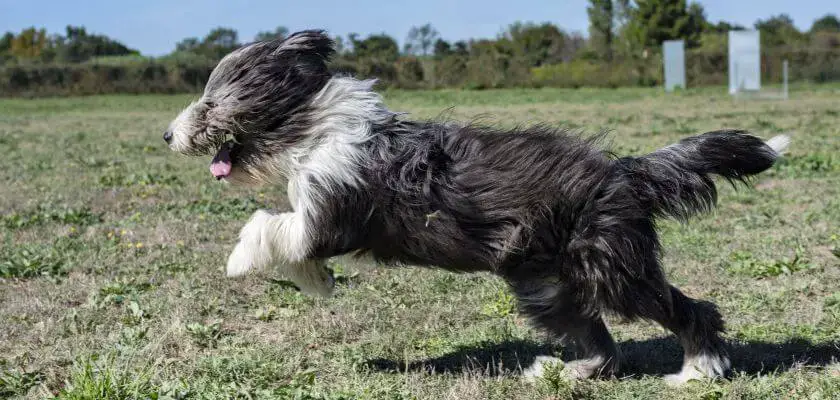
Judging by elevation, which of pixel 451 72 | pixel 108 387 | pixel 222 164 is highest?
pixel 451 72

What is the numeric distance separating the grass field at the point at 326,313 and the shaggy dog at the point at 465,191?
367 millimetres

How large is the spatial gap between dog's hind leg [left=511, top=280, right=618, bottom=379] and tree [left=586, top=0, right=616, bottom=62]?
6655 cm

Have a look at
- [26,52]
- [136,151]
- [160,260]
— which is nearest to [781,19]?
[26,52]

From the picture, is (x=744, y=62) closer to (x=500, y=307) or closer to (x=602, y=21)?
(x=500, y=307)

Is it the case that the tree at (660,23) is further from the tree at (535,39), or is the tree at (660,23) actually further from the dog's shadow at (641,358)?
the dog's shadow at (641,358)

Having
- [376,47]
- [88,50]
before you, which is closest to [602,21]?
[376,47]

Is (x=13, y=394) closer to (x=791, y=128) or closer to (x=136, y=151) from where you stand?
(x=136, y=151)

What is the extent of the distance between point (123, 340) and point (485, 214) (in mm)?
2175

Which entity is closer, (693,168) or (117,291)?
(693,168)

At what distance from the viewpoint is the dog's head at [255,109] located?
14.6 feet

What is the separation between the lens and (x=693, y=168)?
4.37 metres

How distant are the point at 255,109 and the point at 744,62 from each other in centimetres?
2934

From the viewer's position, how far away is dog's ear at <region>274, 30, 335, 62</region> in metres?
4.55

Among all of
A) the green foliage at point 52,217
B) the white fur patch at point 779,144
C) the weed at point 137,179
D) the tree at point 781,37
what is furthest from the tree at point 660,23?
the white fur patch at point 779,144
